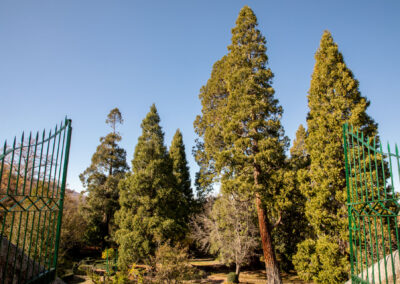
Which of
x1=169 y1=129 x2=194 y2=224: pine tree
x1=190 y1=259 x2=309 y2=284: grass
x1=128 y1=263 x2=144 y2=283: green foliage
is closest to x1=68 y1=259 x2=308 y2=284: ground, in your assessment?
x1=190 y1=259 x2=309 y2=284: grass

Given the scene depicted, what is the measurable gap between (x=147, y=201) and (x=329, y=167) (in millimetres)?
9898

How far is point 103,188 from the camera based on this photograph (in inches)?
802

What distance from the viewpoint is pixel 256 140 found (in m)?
11.3

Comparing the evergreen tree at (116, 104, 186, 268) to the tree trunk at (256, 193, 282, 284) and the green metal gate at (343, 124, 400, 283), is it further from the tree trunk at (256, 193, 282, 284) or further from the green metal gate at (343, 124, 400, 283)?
the green metal gate at (343, 124, 400, 283)

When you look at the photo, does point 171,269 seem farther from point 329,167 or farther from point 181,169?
point 181,169

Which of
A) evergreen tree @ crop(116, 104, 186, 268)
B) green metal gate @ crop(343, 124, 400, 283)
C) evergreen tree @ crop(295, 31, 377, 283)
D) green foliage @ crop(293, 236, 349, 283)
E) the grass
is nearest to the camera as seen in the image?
green metal gate @ crop(343, 124, 400, 283)

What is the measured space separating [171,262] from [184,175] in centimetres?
1255

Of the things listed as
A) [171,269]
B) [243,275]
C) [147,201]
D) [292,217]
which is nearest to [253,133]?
[292,217]

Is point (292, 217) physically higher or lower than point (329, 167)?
lower

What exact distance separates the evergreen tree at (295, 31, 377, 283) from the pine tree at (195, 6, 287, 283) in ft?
4.32

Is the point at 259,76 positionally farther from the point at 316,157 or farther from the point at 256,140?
the point at 316,157

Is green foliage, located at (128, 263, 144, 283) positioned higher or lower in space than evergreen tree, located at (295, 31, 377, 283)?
lower

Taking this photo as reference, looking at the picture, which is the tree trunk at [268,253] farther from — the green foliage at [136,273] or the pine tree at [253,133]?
the green foliage at [136,273]

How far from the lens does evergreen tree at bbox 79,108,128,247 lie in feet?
66.0
